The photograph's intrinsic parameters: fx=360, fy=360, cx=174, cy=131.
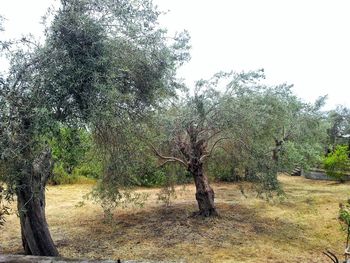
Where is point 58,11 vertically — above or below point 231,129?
above

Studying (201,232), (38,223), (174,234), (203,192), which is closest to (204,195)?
(203,192)

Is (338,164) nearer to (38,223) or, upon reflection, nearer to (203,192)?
(203,192)

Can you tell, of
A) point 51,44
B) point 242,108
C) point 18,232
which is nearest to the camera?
point 51,44

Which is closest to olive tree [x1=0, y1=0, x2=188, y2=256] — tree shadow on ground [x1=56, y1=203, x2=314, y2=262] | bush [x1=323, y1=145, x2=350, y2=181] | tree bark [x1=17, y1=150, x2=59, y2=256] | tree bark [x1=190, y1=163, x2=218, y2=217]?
tree bark [x1=17, y1=150, x2=59, y2=256]

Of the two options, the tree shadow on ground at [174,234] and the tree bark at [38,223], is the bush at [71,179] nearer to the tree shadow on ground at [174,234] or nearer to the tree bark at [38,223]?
the tree shadow on ground at [174,234]

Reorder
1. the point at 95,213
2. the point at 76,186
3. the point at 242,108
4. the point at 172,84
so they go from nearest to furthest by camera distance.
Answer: the point at 172,84
the point at 242,108
the point at 95,213
the point at 76,186

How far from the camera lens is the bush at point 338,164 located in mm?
15852

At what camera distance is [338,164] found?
52.6 ft

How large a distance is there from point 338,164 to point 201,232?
1022cm

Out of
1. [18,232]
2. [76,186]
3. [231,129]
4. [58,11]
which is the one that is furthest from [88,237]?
[76,186]

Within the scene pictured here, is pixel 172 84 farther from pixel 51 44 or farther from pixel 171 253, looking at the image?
pixel 171 253

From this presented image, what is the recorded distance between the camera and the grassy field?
7105 millimetres

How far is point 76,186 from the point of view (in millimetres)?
16516

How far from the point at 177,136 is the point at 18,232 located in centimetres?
451
